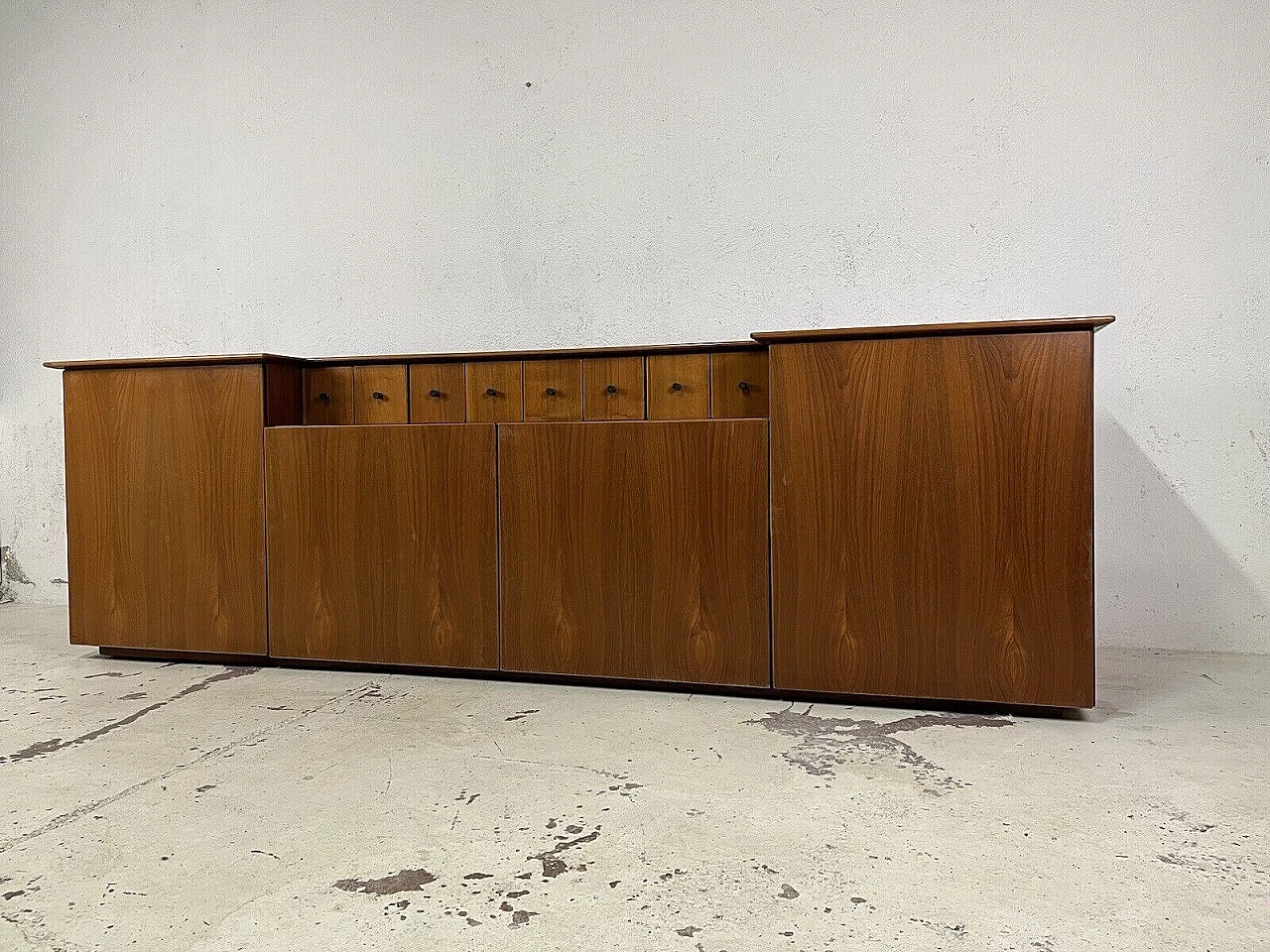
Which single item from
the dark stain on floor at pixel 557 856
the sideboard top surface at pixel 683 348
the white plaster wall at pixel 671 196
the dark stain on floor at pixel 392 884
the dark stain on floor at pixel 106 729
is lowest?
the dark stain on floor at pixel 106 729

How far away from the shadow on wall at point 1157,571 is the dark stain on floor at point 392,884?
2.80 meters

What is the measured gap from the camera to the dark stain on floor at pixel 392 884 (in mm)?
1665

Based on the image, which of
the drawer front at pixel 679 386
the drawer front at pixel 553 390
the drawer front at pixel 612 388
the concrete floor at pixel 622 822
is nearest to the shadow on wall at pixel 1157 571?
the concrete floor at pixel 622 822

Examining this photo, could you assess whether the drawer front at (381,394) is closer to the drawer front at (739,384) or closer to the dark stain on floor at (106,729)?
the dark stain on floor at (106,729)

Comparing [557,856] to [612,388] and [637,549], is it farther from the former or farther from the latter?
[612,388]

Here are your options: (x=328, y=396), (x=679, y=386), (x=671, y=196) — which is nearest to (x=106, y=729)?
(x=328, y=396)

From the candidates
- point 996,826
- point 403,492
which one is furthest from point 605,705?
point 996,826

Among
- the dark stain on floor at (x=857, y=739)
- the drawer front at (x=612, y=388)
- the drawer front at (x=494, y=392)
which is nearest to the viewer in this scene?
the dark stain on floor at (x=857, y=739)

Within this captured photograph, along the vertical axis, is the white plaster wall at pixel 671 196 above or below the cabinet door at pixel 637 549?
above

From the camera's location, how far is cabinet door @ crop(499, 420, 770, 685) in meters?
2.86

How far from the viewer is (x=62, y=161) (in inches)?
184

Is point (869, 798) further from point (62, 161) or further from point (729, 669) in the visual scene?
point (62, 161)

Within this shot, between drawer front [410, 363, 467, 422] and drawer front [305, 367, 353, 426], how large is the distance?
9.3 inches

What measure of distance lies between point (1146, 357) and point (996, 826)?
2254 mm
